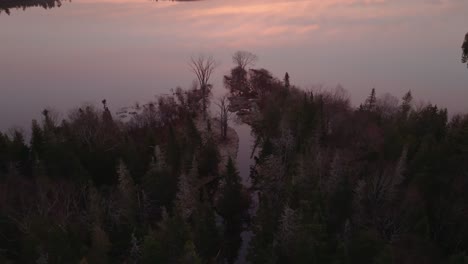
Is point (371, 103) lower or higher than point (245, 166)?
higher

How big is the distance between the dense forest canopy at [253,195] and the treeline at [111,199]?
0.33 feet

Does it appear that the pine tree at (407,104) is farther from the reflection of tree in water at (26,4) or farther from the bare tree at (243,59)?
the reflection of tree in water at (26,4)

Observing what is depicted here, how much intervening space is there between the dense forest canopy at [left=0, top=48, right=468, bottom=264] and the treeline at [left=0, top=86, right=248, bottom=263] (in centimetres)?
10

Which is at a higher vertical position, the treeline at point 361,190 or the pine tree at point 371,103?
the pine tree at point 371,103

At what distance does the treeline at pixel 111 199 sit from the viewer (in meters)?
23.1

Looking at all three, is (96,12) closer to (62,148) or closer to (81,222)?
(62,148)

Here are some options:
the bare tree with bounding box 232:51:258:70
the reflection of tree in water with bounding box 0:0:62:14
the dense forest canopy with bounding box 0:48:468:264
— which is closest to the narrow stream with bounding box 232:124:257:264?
the dense forest canopy with bounding box 0:48:468:264

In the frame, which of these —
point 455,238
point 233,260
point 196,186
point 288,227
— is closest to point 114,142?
point 196,186

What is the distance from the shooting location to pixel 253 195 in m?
38.7

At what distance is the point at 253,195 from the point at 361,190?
1308 centimetres

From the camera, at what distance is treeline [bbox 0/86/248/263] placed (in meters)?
23.1

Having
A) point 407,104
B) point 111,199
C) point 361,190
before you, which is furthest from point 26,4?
point 361,190

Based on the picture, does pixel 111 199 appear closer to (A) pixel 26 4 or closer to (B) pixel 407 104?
(B) pixel 407 104

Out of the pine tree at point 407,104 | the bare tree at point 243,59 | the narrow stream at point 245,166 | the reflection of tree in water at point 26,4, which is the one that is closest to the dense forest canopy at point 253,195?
the narrow stream at point 245,166
